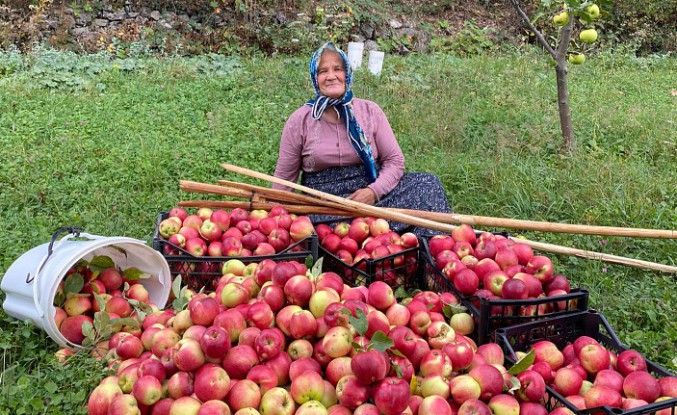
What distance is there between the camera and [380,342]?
182cm

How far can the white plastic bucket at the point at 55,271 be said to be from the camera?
2.53 meters

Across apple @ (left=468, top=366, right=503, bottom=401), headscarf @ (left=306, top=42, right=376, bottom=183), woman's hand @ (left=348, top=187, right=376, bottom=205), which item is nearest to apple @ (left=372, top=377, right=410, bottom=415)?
apple @ (left=468, top=366, right=503, bottom=401)

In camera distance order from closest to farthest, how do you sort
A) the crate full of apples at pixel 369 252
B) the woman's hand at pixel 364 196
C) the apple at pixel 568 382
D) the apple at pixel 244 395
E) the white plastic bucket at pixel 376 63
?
the apple at pixel 244 395 < the apple at pixel 568 382 < the crate full of apples at pixel 369 252 < the woman's hand at pixel 364 196 < the white plastic bucket at pixel 376 63

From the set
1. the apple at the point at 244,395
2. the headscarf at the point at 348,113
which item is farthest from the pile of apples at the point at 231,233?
the apple at the point at 244,395

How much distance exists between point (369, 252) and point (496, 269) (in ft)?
2.35

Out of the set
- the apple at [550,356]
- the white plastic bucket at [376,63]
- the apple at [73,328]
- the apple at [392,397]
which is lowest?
the apple at [73,328]

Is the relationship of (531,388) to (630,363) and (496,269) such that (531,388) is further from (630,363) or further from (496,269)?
(496,269)

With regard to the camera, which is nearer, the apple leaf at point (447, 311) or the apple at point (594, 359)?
the apple at point (594, 359)

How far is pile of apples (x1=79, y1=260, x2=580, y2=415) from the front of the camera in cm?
179

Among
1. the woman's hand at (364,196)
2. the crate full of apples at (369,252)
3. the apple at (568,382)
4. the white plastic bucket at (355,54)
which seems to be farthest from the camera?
the white plastic bucket at (355,54)

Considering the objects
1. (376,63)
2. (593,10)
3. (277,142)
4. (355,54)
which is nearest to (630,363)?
(593,10)

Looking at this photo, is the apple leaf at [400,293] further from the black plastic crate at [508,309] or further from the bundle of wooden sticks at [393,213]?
the bundle of wooden sticks at [393,213]

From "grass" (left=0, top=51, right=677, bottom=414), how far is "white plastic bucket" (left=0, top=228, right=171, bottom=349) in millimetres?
153

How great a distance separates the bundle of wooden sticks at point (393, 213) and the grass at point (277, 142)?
9.9 inches
